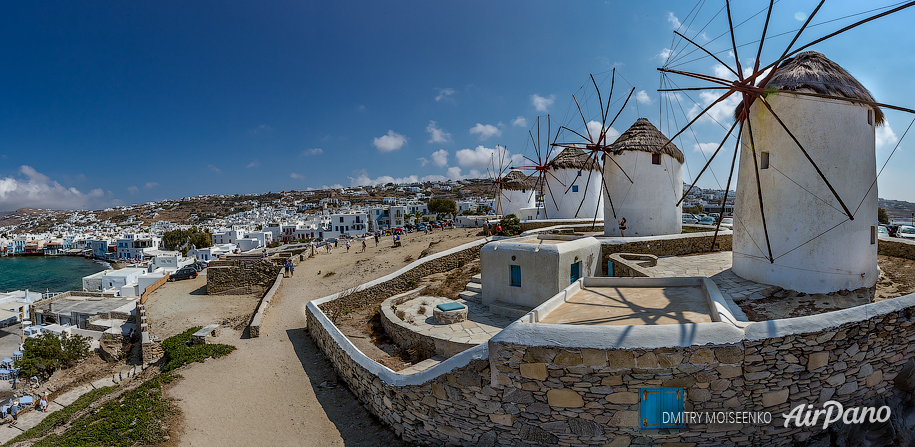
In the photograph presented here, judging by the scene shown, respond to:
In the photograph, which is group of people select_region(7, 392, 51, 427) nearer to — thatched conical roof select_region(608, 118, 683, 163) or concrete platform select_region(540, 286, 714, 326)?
concrete platform select_region(540, 286, 714, 326)

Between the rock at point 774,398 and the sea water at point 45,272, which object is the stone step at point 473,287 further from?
the sea water at point 45,272

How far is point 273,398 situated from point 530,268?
5921mm

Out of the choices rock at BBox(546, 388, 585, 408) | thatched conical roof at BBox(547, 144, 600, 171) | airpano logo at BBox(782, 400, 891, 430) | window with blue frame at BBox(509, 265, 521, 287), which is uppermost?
thatched conical roof at BBox(547, 144, 600, 171)

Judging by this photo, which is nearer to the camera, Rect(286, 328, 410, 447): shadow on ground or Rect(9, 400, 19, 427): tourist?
Rect(286, 328, 410, 447): shadow on ground

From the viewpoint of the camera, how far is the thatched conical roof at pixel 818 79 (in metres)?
6.88

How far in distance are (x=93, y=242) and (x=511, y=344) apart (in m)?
89.6

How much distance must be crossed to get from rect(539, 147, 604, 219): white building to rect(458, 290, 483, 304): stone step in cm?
1415

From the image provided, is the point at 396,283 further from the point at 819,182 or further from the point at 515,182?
the point at 515,182

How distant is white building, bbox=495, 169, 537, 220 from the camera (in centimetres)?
3050

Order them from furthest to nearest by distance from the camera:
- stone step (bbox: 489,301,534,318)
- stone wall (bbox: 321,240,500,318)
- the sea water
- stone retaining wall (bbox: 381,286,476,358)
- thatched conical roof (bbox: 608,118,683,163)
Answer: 1. the sea water
2. thatched conical roof (bbox: 608,118,683,163)
3. stone wall (bbox: 321,240,500,318)
4. stone step (bbox: 489,301,534,318)
5. stone retaining wall (bbox: 381,286,476,358)

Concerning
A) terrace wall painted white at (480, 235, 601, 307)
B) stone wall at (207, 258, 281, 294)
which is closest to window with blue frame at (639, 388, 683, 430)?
terrace wall painted white at (480, 235, 601, 307)

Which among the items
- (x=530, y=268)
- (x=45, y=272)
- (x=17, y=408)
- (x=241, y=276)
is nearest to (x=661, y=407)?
(x=530, y=268)

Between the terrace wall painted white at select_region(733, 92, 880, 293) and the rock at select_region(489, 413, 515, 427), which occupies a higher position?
the terrace wall painted white at select_region(733, 92, 880, 293)

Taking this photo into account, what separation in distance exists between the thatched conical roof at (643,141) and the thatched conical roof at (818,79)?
662 centimetres
